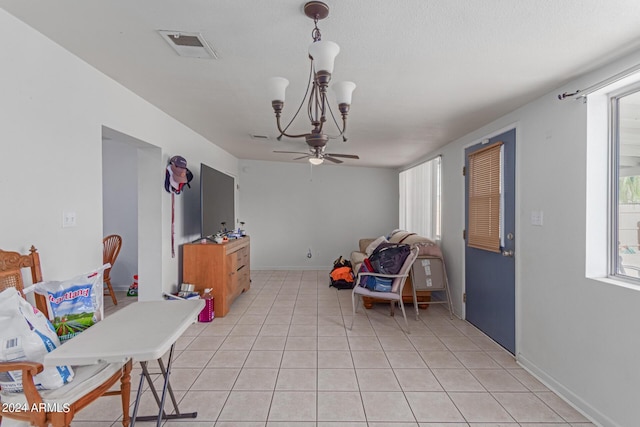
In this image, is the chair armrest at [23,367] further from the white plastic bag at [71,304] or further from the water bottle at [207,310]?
the water bottle at [207,310]

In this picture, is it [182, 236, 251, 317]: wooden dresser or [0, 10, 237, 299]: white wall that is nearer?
[0, 10, 237, 299]: white wall

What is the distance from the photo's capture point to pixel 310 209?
6.68 m

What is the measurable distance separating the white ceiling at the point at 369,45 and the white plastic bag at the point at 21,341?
1332mm

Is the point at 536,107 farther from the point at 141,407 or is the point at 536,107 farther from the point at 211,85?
the point at 141,407

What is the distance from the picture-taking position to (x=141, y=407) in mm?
2109

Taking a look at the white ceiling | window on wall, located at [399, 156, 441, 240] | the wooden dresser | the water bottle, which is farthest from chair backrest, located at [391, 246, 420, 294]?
the water bottle

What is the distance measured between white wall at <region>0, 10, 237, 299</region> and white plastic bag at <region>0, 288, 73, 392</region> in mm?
505

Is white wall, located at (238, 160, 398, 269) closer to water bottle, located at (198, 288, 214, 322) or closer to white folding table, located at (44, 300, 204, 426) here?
water bottle, located at (198, 288, 214, 322)

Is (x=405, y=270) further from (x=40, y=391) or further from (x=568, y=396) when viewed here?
(x=40, y=391)

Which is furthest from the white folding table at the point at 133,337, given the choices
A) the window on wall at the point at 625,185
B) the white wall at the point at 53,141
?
the window on wall at the point at 625,185

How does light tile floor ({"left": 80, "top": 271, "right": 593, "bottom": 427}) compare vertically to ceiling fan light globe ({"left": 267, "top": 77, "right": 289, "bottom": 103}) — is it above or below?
below

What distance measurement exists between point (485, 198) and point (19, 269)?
3.70 meters

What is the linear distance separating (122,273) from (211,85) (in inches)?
159

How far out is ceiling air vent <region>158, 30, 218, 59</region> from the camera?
1.72 m
